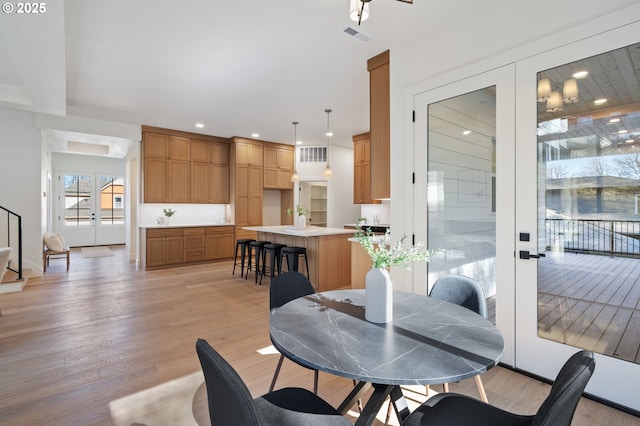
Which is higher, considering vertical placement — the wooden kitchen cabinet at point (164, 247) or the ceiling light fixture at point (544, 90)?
the ceiling light fixture at point (544, 90)

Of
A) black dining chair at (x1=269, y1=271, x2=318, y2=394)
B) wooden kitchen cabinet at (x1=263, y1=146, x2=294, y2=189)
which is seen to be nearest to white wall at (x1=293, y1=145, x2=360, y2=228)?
wooden kitchen cabinet at (x1=263, y1=146, x2=294, y2=189)

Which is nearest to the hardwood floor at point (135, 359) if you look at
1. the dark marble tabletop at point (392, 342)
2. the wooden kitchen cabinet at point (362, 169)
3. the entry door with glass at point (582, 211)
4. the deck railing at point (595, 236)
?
the entry door with glass at point (582, 211)

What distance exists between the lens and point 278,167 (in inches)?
328

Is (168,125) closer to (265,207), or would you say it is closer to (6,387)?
(265,207)

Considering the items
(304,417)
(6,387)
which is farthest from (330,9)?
(6,387)

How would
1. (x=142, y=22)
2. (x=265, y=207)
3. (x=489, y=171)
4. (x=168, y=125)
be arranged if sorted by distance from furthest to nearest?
(x=265, y=207)
(x=168, y=125)
(x=142, y=22)
(x=489, y=171)

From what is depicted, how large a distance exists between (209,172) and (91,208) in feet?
17.2

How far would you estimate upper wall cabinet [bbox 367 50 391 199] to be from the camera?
11.6 feet

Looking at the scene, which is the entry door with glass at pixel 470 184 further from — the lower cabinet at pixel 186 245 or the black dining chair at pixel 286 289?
the lower cabinet at pixel 186 245

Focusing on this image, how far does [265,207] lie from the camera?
8.69 m

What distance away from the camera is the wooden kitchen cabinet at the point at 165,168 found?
670 centimetres

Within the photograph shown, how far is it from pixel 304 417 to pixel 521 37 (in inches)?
119

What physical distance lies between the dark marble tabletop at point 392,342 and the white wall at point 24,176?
6381 mm

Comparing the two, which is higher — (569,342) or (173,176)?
(173,176)
